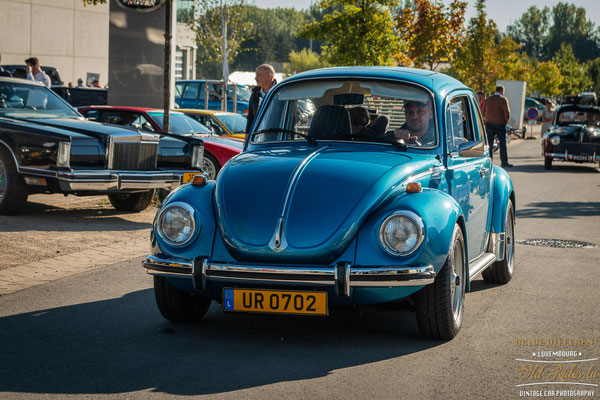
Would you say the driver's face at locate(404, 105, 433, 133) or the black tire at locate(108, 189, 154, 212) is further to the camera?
the black tire at locate(108, 189, 154, 212)

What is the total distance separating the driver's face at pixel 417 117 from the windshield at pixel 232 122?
1129cm

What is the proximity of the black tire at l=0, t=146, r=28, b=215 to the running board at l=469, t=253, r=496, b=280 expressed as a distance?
6321 mm

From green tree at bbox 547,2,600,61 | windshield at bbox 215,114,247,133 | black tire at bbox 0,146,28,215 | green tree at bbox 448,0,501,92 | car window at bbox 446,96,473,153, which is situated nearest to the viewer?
car window at bbox 446,96,473,153

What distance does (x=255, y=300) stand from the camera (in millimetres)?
5195

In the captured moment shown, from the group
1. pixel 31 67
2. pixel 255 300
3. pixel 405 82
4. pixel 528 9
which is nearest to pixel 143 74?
pixel 31 67

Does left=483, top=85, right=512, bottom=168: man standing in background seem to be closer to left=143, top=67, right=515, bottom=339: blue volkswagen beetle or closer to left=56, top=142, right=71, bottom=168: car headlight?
left=56, top=142, right=71, bottom=168: car headlight

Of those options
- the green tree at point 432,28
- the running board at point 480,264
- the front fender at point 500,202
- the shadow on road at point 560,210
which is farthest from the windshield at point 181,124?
the green tree at point 432,28

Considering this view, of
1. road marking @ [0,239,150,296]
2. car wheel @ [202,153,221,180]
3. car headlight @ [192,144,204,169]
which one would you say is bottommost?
road marking @ [0,239,150,296]

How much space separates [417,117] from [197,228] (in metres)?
2.02

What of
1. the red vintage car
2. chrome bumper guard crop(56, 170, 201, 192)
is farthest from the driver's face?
the red vintage car

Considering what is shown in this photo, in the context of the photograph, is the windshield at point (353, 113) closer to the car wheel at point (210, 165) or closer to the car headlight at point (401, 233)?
the car headlight at point (401, 233)

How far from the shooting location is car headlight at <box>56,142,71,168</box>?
1053 centimetres

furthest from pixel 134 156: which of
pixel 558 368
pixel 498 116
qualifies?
pixel 498 116

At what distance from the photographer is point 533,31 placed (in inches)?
6166
